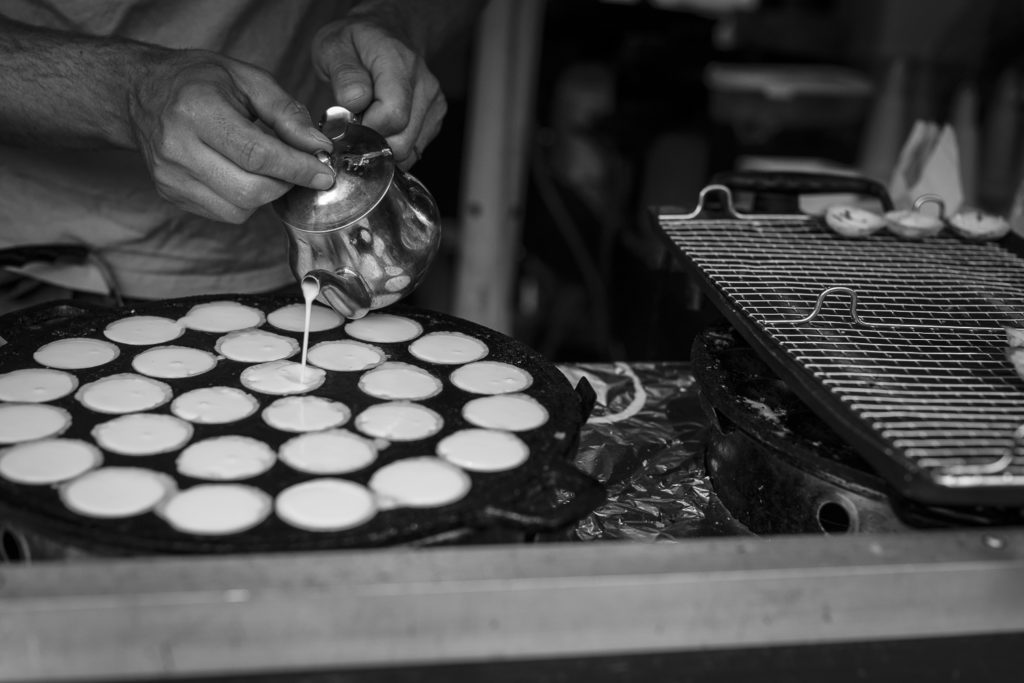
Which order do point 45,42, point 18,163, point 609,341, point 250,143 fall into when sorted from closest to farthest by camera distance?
point 250,143, point 45,42, point 18,163, point 609,341

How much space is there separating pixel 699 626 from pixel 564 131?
455 centimetres

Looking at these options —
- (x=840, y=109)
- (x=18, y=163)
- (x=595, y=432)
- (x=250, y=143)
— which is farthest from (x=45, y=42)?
(x=840, y=109)

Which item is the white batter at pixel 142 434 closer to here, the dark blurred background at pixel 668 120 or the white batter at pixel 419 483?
the white batter at pixel 419 483

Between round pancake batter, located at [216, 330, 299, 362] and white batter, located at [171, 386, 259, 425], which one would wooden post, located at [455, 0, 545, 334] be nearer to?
round pancake batter, located at [216, 330, 299, 362]

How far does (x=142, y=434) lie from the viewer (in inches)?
61.1

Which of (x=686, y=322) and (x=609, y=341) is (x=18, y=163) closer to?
(x=686, y=322)

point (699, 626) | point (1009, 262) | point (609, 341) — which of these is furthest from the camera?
point (609, 341)

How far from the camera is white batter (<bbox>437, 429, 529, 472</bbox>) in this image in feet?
4.98

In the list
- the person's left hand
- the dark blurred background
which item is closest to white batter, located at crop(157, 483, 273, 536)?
the person's left hand

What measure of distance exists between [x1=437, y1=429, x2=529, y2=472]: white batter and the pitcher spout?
1.14ft

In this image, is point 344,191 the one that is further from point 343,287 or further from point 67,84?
point 67,84

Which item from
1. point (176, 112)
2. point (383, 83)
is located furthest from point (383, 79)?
point (176, 112)

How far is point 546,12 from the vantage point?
5.39 m

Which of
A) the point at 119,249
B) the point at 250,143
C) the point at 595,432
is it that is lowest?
the point at 595,432
